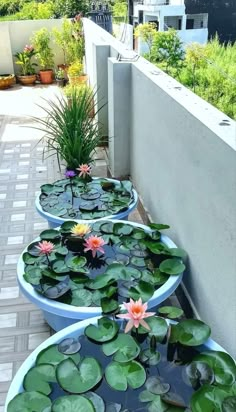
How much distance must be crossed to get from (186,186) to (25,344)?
1.13 meters

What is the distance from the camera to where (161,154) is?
8.29ft

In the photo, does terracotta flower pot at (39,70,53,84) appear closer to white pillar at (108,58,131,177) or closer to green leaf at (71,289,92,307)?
white pillar at (108,58,131,177)

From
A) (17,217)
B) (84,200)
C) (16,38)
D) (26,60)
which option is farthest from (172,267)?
(16,38)

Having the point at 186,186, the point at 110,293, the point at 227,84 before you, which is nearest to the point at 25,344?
the point at 110,293

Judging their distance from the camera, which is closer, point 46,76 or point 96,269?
point 96,269

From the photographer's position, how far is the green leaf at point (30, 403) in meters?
1.41

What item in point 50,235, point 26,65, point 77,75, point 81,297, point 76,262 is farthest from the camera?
point 26,65

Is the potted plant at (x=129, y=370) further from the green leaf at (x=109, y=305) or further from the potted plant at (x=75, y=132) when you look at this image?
the potted plant at (x=75, y=132)

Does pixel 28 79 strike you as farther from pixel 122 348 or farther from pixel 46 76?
pixel 122 348

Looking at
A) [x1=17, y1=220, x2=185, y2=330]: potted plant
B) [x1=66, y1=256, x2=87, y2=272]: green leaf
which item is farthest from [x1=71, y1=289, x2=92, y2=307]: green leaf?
[x1=66, y1=256, x2=87, y2=272]: green leaf

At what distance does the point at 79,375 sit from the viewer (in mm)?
1531

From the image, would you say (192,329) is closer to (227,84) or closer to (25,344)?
(25,344)

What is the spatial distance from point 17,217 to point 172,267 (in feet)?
5.21

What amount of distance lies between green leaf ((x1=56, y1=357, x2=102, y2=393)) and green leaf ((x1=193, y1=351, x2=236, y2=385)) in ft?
1.27
